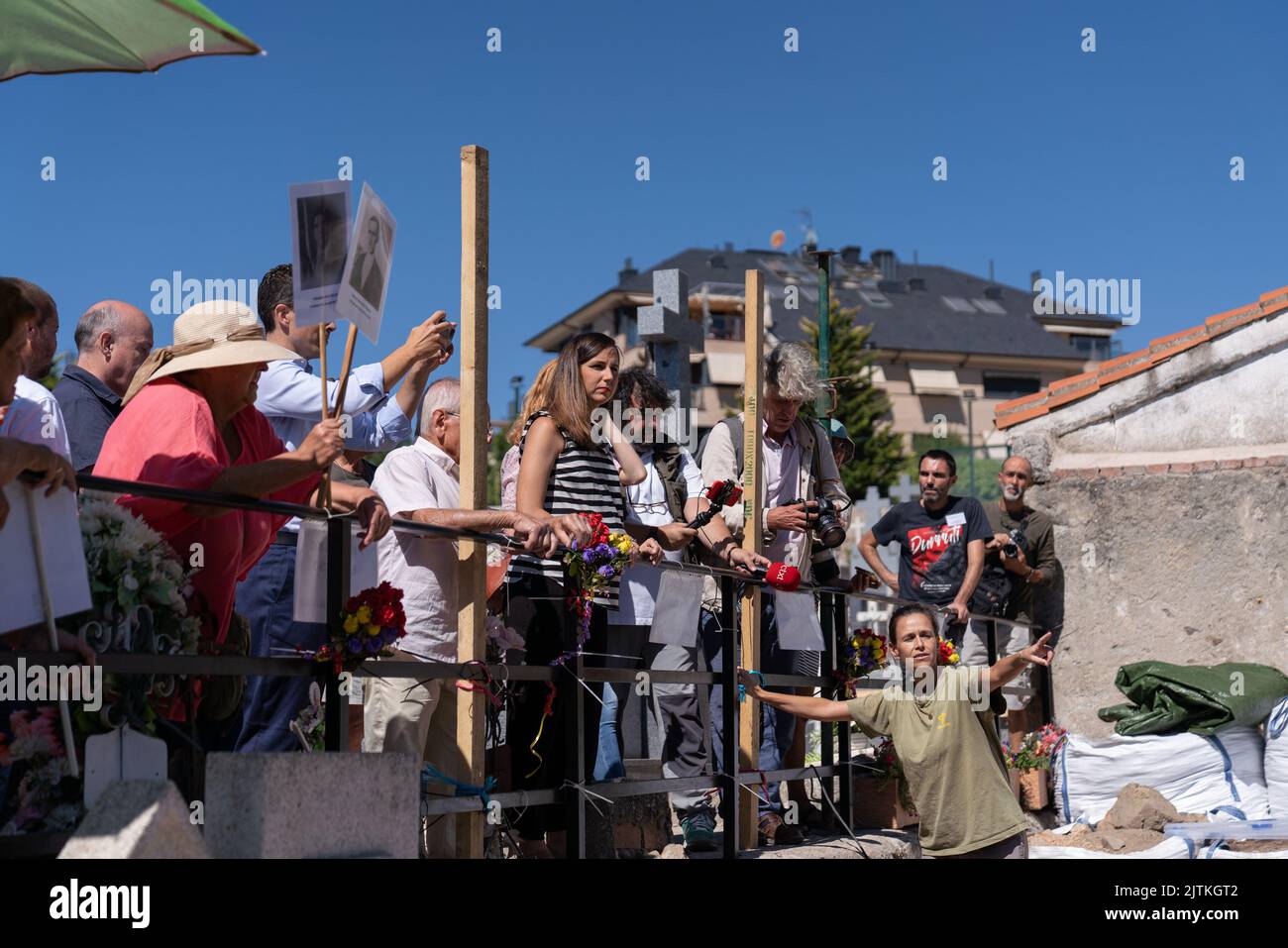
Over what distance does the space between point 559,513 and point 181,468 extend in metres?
1.94

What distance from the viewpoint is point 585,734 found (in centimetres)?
537

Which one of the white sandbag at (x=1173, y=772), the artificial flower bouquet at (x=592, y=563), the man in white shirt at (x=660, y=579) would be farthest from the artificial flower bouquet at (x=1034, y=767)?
the artificial flower bouquet at (x=592, y=563)

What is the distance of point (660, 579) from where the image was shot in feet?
19.5

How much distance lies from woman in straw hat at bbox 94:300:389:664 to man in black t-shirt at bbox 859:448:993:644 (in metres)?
5.69

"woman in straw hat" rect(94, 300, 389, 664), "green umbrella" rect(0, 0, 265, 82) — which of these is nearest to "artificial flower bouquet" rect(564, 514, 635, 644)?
"woman in straw hat" rect(94, 300, 389, 664)

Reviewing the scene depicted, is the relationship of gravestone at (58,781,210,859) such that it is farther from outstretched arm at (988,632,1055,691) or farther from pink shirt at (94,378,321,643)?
outstretched arm at (988,632,1055,691)

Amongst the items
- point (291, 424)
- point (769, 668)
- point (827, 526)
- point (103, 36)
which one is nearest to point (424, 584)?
point (291, 424)

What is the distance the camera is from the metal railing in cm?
347

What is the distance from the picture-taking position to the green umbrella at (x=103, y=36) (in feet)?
13.5

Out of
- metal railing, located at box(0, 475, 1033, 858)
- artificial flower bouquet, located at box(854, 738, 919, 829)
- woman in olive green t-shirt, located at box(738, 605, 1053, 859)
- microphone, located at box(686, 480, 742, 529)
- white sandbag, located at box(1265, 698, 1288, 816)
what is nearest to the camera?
metal railing, located at box(0, 475, 1033, 858)

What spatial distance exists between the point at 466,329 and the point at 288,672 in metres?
1.41

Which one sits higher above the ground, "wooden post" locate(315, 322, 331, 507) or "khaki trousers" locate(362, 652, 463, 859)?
"wooden post" locate(315, 322, 331, 507)

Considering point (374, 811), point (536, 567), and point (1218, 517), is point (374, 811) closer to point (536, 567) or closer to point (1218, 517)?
point (536, 567)

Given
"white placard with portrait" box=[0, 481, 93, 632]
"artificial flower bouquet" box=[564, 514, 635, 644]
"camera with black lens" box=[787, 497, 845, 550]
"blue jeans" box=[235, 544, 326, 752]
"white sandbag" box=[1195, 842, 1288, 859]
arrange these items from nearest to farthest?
"white placard with portrait" box=[0, 481, 93, 632] → "blue jeans" box=[235, 544, 326, 752] → "artificial flower bouquet" box=[564, 514, 635, 644] → "camera with black lens" box=[787, 497, 845, 550] → "white sandbag" box=[1195, 842, 1288, 859]
